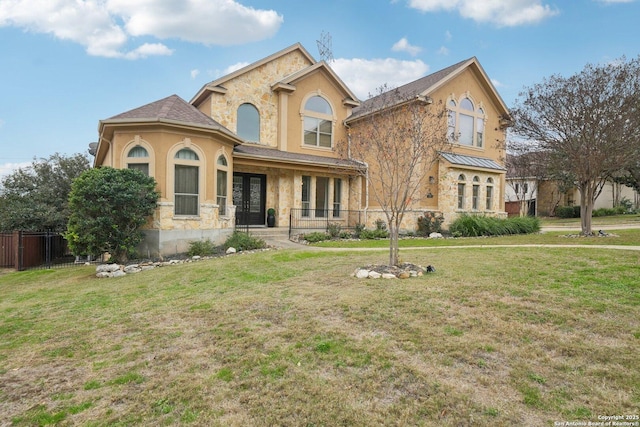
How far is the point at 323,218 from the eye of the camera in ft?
61.2

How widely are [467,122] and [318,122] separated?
8.24 meters

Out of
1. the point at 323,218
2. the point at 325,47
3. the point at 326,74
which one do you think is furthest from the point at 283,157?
the point at 325,47

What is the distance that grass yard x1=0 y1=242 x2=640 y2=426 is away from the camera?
2947 mm

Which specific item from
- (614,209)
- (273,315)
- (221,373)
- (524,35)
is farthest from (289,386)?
(614,209)

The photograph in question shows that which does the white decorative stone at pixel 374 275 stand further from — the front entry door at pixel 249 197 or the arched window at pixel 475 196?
the arched window at pixel 475 196

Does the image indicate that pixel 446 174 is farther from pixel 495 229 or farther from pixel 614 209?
pixel 614 209

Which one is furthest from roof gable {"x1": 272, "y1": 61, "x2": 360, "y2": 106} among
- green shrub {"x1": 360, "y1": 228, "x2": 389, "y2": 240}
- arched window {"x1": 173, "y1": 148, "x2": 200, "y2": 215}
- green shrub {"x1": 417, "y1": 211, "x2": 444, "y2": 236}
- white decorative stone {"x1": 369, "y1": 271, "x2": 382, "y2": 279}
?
white decorative stone {"x1": 369, "y1": 271, "x2": 382, "y2": 279}

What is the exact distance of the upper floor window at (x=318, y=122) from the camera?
1891 centimetres

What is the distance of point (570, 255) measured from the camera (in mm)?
9180

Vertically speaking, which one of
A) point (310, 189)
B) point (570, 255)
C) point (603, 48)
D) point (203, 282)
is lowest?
point (203, 282)

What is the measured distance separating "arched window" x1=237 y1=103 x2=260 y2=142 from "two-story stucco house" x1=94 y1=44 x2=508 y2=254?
0.05 meters

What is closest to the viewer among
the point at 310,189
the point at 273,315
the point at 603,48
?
the point at 273,315

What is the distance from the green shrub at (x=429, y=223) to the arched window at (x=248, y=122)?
358 inches

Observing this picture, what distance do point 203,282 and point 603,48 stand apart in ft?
60.4
